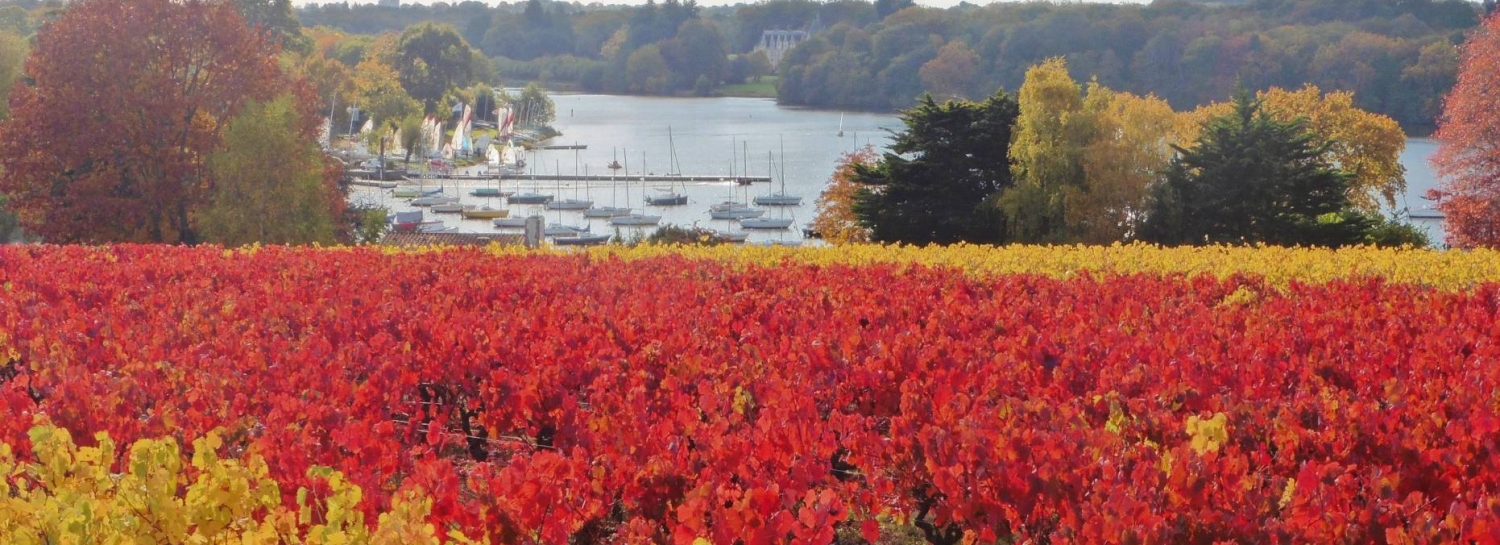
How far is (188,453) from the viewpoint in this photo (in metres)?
5.12

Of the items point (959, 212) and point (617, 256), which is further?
point (959, 212)

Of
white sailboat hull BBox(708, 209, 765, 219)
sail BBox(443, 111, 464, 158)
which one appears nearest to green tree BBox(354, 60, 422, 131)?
sail BBox(443, 111, 464, 158)

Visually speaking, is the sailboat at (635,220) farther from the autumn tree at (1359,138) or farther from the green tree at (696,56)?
the green tree at (696,56)

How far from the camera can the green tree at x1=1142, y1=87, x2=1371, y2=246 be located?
30.6m

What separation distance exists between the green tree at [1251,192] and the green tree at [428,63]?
96.2 m

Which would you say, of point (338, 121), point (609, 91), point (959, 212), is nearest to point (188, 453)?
point (959, 212)

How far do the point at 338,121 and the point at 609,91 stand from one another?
85.4 meters

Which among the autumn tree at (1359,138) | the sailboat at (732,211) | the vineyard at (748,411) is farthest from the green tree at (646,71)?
the vineyard at (748,411)

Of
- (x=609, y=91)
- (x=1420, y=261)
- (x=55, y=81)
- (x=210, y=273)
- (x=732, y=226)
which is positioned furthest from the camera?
(x=609, y=91)

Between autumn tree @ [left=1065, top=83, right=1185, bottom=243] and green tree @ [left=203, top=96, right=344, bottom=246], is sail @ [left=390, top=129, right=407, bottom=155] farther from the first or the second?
autumn tree @ [left=1065, top=83, right=1185, bottom=243]

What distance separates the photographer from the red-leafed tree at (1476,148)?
33.9 meters

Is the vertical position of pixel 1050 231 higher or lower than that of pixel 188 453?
lower

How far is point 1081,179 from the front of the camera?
33250mm

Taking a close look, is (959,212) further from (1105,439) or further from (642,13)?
(642,13)
